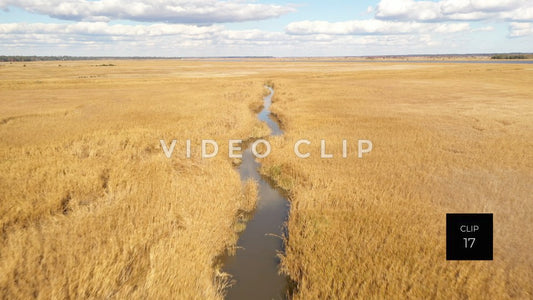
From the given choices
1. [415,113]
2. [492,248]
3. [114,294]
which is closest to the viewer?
[114,294]

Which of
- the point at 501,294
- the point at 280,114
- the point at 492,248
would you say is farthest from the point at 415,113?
the point at 501,294

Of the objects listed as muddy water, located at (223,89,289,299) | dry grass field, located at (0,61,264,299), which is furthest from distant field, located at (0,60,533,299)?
muddy water, located at (223,89,289,299)

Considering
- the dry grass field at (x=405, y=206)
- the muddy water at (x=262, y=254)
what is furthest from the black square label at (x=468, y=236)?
the muddy water at (x=262, y=254)

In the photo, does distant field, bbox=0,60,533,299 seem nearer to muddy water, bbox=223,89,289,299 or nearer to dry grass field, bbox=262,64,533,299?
dry grass field, bbox=262,64,533,299

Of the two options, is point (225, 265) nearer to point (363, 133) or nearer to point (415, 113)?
point (363, 133)

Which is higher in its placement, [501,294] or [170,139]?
[170,139]

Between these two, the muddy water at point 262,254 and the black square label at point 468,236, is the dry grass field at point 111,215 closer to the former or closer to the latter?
the muddy water at point 262,254
